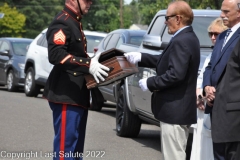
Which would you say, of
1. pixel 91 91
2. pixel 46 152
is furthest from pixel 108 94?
pixel 91 91

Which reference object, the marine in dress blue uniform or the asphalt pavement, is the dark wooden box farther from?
the asphalt pavement

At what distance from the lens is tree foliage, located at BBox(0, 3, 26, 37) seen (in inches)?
3093

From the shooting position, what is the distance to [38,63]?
18.5 meters

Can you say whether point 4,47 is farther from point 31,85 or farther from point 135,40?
point 135,40

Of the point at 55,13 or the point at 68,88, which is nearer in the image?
Answer: the point at 68,88

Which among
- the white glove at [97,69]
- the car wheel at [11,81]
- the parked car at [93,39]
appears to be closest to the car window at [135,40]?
the parked car at [93,39]

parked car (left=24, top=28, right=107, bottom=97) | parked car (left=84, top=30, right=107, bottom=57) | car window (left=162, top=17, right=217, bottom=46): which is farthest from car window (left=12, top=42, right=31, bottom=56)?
Result: car window (left=162, top=17, right=217, bottom=46)

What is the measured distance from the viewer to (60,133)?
229 inches

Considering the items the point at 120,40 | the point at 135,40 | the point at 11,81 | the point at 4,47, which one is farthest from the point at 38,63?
the point at 135,40

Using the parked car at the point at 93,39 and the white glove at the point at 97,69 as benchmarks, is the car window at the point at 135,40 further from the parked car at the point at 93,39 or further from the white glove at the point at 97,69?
the white glove at the point at 97,69

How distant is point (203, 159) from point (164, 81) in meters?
1.57

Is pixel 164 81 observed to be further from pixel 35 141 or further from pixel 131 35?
pixel 131 35

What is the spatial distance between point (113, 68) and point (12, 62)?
15.6 meters

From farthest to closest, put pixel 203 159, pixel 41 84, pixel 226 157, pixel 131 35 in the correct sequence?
1. pixel 41 84
2. pixel 131 35
3. pixel 203 159
4. pixel 226 157
